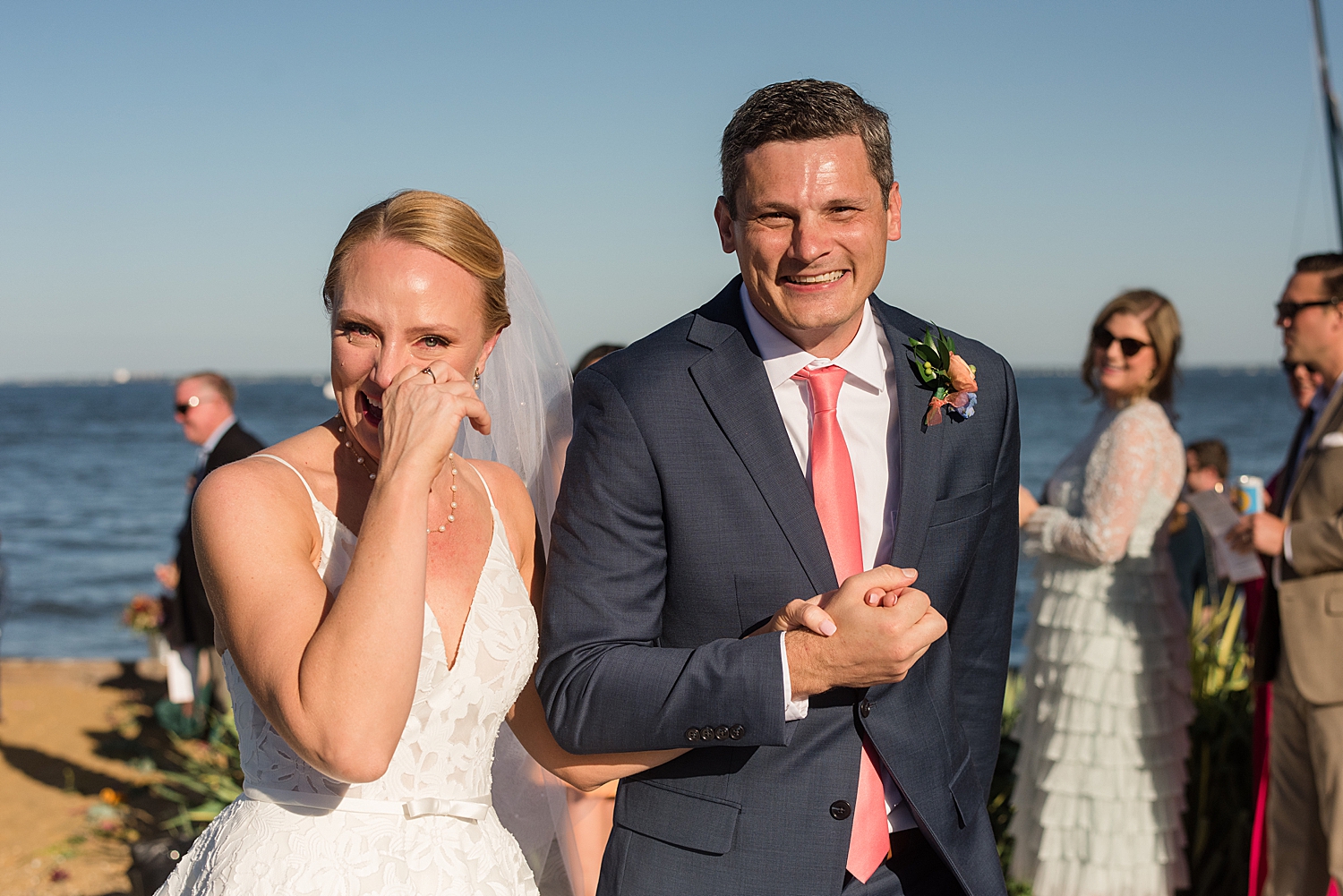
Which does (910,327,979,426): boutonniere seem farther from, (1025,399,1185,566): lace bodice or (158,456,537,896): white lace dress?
(1025,399,1185,566): lace bodice

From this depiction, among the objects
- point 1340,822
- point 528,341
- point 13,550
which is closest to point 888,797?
point 528,341

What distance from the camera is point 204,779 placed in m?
6.30

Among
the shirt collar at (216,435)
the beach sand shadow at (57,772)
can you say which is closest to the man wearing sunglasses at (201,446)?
the shirt collar at (216,435)

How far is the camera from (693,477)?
2125 millimetres

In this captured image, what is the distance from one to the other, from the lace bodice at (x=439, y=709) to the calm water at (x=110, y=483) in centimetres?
383

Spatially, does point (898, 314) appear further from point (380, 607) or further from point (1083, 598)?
point (1083, 598)

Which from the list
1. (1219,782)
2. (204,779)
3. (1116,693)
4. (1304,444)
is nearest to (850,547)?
(1116,693)

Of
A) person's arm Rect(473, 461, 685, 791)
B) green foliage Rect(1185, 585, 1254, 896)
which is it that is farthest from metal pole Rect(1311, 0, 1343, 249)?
person's arm Rect(473, 461, 685, 791)

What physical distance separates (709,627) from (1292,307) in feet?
12.0

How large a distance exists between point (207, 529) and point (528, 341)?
111 cm

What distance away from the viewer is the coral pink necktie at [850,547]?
2188mm

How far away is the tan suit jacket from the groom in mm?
2419

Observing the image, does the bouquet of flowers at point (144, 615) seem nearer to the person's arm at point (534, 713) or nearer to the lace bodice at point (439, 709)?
the person's arm at point (534, 713)

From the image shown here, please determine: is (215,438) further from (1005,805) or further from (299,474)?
(299,474)
